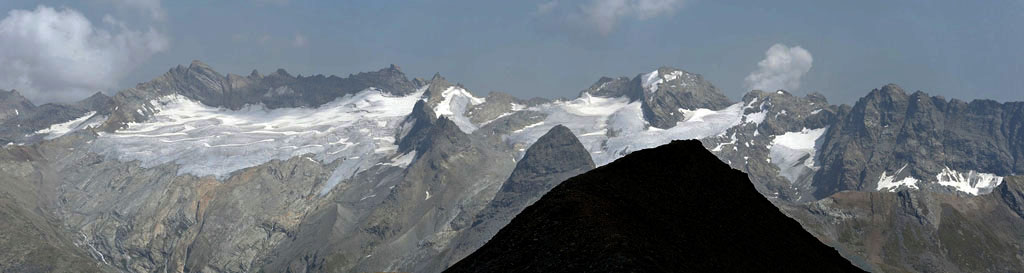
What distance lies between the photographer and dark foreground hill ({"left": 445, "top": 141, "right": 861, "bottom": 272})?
6328 centimetres

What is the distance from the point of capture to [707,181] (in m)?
85.4

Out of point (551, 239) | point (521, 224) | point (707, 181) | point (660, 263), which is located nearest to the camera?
point (660, 263)

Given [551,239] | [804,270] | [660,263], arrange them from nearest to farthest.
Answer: [660,263] → [551,239] → [804,270]

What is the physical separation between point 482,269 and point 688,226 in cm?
1812

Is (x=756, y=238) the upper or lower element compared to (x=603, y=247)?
upper

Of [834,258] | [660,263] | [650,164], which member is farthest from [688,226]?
[834,258]

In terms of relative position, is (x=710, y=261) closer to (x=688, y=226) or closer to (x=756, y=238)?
(x=688, y=226)

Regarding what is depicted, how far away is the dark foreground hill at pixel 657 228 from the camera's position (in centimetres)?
6328

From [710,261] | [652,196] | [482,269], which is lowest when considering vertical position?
[482,269]

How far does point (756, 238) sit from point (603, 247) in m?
24.1

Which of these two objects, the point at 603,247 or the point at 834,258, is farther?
the point at 834,258

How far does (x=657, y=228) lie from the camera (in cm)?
6988

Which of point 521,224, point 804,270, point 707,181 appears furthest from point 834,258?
point 521,224

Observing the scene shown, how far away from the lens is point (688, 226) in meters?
75.0
